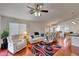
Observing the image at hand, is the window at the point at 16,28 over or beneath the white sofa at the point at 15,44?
over

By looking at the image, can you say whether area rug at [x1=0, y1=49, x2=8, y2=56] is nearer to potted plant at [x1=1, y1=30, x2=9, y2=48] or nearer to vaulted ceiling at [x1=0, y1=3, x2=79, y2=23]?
potted plant at [x1=1, y1=30, x2=9, y2=48]

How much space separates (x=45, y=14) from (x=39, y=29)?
32cm

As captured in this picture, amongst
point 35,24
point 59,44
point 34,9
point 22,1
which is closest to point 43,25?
point 35,24

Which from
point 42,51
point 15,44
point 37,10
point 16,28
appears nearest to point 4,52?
point 15,44

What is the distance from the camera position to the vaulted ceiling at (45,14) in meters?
1.64

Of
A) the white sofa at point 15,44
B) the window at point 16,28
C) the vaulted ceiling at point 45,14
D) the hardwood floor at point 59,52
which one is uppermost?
the vaulted ceiling at point 45,14

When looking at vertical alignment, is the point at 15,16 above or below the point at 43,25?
above

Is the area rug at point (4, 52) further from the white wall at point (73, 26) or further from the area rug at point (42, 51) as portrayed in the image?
the white wall at point (73, 26)

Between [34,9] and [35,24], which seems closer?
[34,9]

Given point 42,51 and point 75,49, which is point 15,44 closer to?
point 42,51

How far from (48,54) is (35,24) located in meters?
0.63

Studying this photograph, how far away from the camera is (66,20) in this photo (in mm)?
1752

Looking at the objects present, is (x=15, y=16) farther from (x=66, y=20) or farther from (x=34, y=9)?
(x=66, y=20)

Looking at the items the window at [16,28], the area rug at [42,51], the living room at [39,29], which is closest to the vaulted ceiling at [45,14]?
the living room at [39,29]
